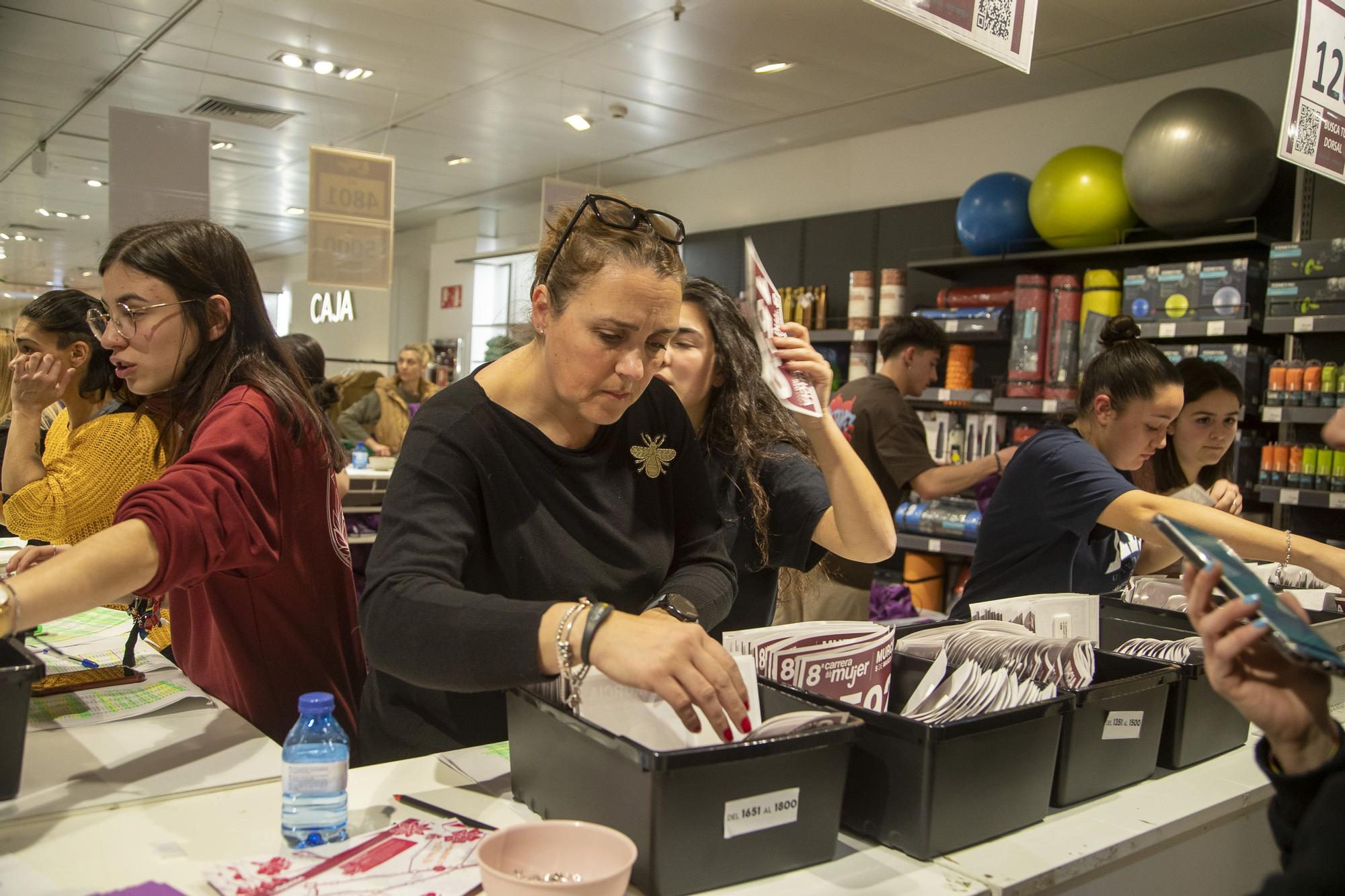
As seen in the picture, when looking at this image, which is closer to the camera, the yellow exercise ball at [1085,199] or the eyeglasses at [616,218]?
the eyeglasses at [616,218]

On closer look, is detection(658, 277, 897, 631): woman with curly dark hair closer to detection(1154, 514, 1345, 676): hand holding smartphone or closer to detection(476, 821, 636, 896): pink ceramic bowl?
detection(1154, 514, 1345, 676): hand holding smartphone

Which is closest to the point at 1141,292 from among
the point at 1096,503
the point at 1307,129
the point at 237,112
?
the point at 1307,129

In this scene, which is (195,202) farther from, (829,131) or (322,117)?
(829,131)

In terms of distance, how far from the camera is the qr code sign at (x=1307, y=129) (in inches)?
125

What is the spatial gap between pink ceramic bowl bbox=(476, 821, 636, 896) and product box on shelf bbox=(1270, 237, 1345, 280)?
476cm

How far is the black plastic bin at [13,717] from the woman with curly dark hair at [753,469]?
1.18 metres

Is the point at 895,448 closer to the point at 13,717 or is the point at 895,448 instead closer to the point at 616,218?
the point at 616,218

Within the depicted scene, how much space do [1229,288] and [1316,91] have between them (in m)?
1.86

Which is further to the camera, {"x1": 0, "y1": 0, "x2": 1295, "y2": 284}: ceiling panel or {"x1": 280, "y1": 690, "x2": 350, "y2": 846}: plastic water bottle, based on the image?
{"x1": 0, "y1": 0, "x2": 1295, "y2": 284}: ceiling panel

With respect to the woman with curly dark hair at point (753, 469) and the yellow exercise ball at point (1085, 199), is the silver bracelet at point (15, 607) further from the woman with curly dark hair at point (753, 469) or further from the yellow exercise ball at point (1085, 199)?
the yellow exercise ball at point (1085, 199)

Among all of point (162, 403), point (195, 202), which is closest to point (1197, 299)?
point (162, 403)

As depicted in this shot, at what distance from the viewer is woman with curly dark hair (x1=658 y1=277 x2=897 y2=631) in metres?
2.00

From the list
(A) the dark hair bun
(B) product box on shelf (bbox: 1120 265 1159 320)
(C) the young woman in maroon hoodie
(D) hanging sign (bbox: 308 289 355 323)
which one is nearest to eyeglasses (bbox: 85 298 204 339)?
(C) the young woman in maroon hoodie

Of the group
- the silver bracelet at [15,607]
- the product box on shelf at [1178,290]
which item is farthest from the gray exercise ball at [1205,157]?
the silver bracelet at [15,607]
